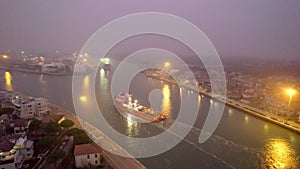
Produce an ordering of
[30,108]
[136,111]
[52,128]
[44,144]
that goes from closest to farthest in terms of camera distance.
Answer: [44,144]
[52,128]
[30,108]
[136,111]

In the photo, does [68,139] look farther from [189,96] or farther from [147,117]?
[189,96]

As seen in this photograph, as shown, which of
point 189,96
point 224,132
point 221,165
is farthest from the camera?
point 189,96

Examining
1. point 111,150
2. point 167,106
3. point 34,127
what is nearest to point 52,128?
point 34,127

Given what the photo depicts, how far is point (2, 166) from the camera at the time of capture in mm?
2854

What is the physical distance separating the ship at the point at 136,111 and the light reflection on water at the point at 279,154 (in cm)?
234

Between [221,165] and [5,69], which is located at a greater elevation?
[5,69]

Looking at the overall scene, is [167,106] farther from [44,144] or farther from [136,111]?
[44,144]

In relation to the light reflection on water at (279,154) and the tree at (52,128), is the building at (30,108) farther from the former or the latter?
the light reflection on water at (279,154)

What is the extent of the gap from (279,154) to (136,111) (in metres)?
3.38

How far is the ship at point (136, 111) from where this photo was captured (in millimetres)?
5258

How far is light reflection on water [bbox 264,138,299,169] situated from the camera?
3364 mm

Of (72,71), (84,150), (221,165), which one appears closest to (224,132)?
(221,165)

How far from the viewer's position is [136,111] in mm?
5719

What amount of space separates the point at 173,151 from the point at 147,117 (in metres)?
1.69
